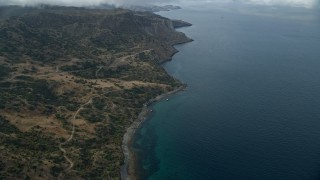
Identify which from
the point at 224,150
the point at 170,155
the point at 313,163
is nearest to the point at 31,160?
the point at 170,155

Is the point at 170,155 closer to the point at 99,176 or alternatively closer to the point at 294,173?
the point at 99,176

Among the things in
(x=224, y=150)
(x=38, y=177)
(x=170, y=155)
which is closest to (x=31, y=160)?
(x=38, y=177)

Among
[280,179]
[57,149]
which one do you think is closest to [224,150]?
[280,179]

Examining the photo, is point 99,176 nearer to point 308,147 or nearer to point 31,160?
point 31,160

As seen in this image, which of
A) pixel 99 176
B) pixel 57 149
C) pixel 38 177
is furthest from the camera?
pixel 57 149

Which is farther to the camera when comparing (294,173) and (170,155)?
(170,155)

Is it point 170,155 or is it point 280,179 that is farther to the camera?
point 170,155

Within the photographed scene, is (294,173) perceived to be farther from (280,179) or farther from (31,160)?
(31,160)

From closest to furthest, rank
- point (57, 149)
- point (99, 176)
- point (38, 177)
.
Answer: point (38, 177) < point (99, 176) < point (57, 149)
